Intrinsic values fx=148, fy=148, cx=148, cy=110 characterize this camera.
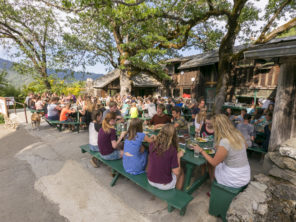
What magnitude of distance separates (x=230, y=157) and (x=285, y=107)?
205 centimetres

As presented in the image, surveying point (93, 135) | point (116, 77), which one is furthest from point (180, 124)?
point (116, 77)

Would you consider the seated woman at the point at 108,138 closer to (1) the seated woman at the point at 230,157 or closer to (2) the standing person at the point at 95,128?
(2) the standing person at the point at 95,128

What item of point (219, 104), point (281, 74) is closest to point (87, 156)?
point (281, 74)

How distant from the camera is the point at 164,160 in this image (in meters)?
2.18

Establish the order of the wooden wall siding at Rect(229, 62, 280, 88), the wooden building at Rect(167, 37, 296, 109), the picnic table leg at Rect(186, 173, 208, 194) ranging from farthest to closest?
the wooden building at Rect(167, 37, 296, 109) < the wooden wall siding at Rect(229, 62, 280, 88) < the picnic table leg at Rect(186, 173, 208, 194)

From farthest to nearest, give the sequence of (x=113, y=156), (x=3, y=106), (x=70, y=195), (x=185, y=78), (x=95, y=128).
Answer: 1. (x=185, y=78)
2. (x=3, y=106)
3. (x=95, y=128)
4. (x=113, y=156)
5. (x=70, y=195)

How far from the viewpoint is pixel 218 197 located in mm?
2209

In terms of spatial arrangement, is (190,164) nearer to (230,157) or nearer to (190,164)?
(190,164)

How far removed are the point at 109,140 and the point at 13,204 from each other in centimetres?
190

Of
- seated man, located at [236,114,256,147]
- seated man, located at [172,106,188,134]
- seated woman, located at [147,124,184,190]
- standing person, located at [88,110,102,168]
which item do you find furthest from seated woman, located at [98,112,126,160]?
seated man, located at [236,114,256,147]

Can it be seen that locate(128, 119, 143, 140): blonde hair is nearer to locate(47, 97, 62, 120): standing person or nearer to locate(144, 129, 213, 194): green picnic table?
locate(144, 129, 213, 194): green picnic table

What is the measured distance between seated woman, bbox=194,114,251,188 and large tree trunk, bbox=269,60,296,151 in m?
1.70

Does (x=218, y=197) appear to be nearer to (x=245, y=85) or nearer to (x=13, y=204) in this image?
(x=13, y=204)

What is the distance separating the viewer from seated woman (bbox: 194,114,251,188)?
2086mm
